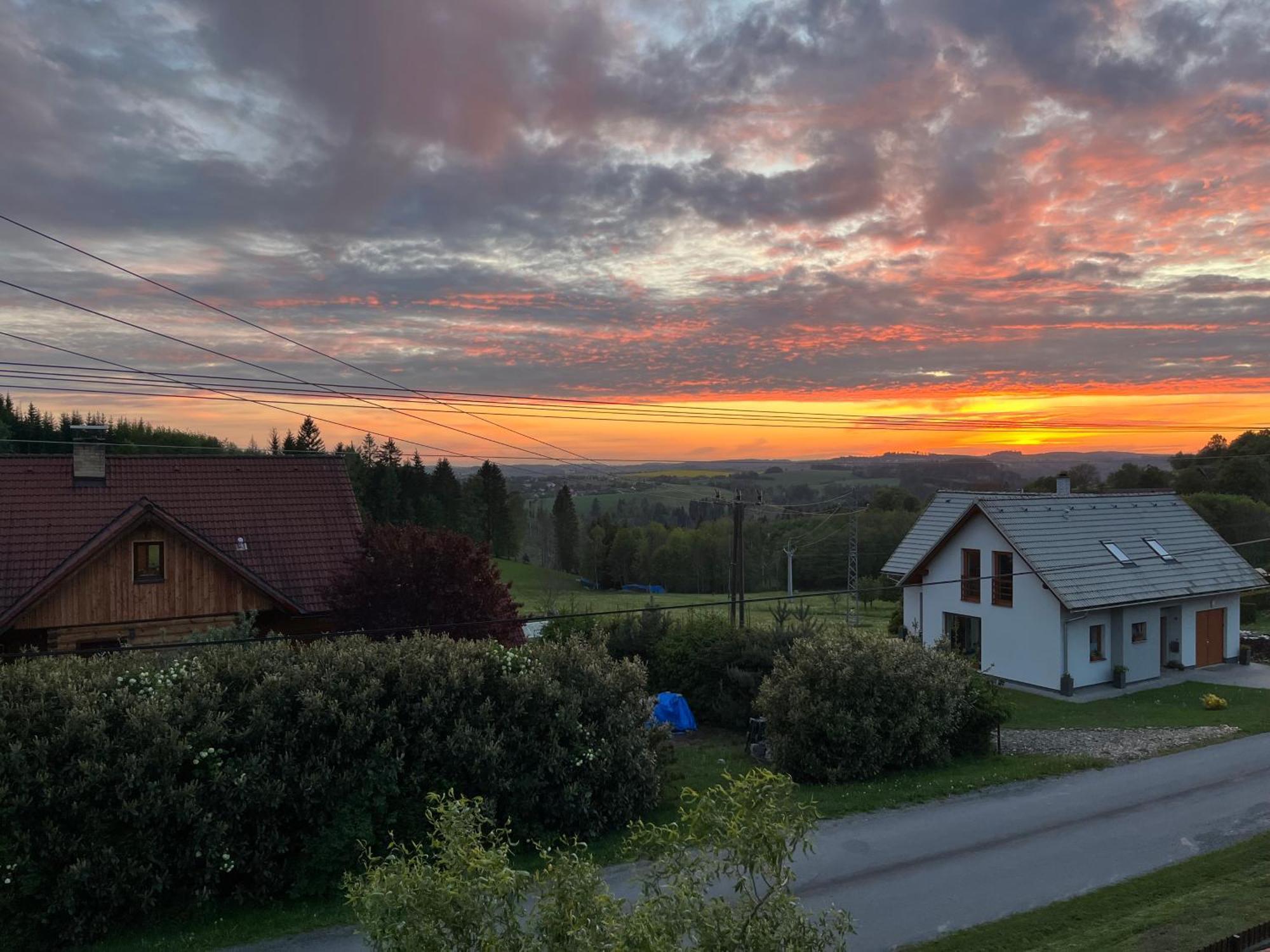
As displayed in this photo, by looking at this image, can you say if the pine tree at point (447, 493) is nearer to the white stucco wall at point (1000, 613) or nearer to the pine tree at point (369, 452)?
the pine tree at point (369, 452)

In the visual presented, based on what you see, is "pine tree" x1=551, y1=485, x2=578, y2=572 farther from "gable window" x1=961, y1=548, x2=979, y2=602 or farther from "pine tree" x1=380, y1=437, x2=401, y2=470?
"gable window" x1=961, y1=548, x2=979, y2=602

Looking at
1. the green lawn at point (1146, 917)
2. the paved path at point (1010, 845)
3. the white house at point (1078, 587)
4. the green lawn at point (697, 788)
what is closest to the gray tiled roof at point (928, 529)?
the white house at point (1078, 587)

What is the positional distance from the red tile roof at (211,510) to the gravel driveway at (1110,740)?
56.0ft

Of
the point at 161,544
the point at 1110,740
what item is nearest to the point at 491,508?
the point at 161,544

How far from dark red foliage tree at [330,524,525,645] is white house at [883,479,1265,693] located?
12910mm

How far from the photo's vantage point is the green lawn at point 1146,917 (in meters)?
8.73

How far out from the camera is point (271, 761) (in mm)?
11062

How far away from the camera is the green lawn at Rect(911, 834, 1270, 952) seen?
344 inches

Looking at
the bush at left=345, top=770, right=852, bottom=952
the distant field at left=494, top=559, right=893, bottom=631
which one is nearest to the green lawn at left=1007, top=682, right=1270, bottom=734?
the distant field at left=494, top=559, right=893, bottom=631

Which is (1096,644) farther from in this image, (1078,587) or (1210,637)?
(1210,637)

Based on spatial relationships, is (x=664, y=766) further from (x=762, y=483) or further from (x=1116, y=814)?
(x=762, y=483)

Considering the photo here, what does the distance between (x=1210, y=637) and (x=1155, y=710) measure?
8.51m

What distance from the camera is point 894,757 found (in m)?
16.7

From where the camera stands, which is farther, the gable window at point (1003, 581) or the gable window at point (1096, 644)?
the gable window at point (1003, 581)
